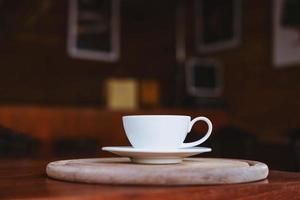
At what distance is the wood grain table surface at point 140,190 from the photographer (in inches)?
26.0

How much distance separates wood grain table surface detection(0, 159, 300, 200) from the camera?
661mm

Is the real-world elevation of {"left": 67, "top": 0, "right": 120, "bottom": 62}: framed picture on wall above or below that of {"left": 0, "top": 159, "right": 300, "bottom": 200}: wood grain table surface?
above

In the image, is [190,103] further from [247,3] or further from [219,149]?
[219,149]

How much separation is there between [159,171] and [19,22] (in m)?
3.21

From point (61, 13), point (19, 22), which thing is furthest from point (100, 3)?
point (19, 22)

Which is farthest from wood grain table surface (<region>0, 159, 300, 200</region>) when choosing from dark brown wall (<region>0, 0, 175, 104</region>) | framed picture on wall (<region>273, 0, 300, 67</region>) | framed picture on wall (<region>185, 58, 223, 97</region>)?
framed picture on wall (<region>185, 58, 223, 97</region>)

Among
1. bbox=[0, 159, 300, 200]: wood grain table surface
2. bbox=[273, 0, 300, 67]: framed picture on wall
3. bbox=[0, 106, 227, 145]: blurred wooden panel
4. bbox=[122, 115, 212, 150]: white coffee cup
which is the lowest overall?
bbox=[0, 106, 227, 145]: blurred wooden panel

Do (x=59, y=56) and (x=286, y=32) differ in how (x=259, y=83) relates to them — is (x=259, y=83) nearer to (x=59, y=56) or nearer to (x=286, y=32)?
(x=286, y=32)

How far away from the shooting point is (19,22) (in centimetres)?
376

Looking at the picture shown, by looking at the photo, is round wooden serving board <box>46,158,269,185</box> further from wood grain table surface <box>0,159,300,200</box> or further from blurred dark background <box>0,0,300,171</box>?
blurred dark background <box>0,0,300,171</box>

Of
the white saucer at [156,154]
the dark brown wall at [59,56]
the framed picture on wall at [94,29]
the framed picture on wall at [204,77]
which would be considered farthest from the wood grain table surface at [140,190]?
the framed picture on wall at [94,29]

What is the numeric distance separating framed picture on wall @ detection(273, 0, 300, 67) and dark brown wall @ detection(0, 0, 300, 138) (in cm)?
6

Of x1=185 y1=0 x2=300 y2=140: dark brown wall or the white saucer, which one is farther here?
x1=185 y1=0 x2=300 y2=140: dark brown wall

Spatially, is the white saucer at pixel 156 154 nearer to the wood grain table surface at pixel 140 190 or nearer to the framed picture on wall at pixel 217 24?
the wood grain table surface at pixel 140 190
